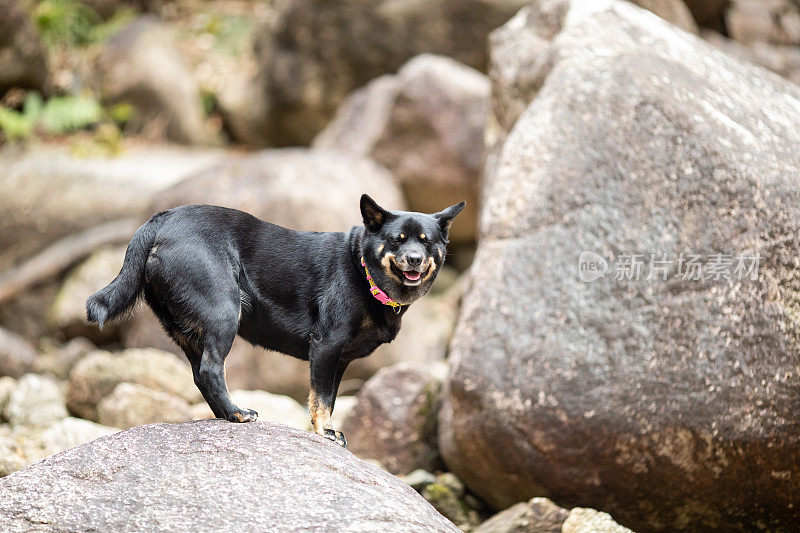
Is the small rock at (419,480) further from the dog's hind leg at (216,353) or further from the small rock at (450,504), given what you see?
the dog's hind leg at (216,353)

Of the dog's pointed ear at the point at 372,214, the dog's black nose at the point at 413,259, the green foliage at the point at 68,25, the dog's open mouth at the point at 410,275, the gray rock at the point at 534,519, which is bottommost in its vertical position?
the gray rock at the point at 534,519

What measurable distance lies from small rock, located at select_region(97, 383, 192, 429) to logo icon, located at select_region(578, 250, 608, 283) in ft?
A: 13.9

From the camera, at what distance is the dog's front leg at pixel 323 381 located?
194 inches

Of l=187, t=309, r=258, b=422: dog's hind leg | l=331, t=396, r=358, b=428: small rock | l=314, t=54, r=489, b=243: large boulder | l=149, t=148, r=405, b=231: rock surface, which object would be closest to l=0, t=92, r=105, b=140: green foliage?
l=149, t=148, r=405, b=231: rock surface

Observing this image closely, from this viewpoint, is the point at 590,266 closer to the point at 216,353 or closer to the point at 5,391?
the point at 216,353

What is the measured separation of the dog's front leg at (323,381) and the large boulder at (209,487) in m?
0.13

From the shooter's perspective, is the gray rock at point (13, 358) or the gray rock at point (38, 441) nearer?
the gray rock at point (38, 441)

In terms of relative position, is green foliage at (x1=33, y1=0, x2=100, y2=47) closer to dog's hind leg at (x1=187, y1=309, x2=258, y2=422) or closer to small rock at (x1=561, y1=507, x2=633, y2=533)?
dog's hind leg at (x1=187, y1=309, x2=258, y2=422)

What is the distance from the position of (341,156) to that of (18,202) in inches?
235

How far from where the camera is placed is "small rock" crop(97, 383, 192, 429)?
7988 millimetres

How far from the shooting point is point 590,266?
6.82 m

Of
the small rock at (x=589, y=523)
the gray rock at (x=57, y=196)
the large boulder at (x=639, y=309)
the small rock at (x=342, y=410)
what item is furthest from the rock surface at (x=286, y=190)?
the small rock at (x=589, y=523)

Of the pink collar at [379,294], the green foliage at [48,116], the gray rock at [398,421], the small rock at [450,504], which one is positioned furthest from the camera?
the green foliage at [48,116]

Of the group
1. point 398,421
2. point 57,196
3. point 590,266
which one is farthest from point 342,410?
point 57,196
